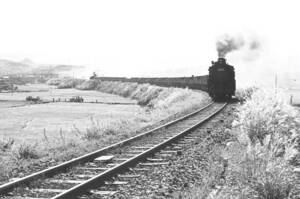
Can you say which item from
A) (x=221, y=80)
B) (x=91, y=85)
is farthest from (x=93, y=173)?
(x=91, y=85)

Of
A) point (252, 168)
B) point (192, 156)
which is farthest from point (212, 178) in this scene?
point (192, 156)

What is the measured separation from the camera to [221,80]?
104 feet

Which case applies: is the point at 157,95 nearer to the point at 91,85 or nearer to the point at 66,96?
the point at 66,96

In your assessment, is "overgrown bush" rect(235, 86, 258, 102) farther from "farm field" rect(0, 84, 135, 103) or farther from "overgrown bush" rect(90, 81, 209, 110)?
"farm field" rect(0, 84, 135, 103)

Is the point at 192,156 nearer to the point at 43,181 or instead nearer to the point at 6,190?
the point at 43,181

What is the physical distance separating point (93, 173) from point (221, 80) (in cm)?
2400

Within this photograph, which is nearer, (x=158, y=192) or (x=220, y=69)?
(x=158, y=192)

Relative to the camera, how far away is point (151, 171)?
352 inches

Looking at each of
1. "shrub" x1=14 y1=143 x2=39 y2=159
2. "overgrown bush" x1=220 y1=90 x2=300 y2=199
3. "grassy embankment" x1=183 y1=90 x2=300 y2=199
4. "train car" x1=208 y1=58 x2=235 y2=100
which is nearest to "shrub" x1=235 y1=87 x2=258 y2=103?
"train car" x1=208 y1=58 x2=235 y2=100

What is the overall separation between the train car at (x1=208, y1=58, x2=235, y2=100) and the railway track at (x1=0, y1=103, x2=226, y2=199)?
19013 millimetres

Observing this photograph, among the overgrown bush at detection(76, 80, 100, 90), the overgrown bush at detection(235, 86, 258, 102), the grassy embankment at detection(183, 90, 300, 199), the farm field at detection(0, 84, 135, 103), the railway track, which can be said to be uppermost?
the overgrown bush at detection(235, 86, 258, 102)

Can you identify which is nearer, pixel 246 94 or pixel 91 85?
pixel 246 94

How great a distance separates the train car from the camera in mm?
31594

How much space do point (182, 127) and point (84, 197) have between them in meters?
9.87
